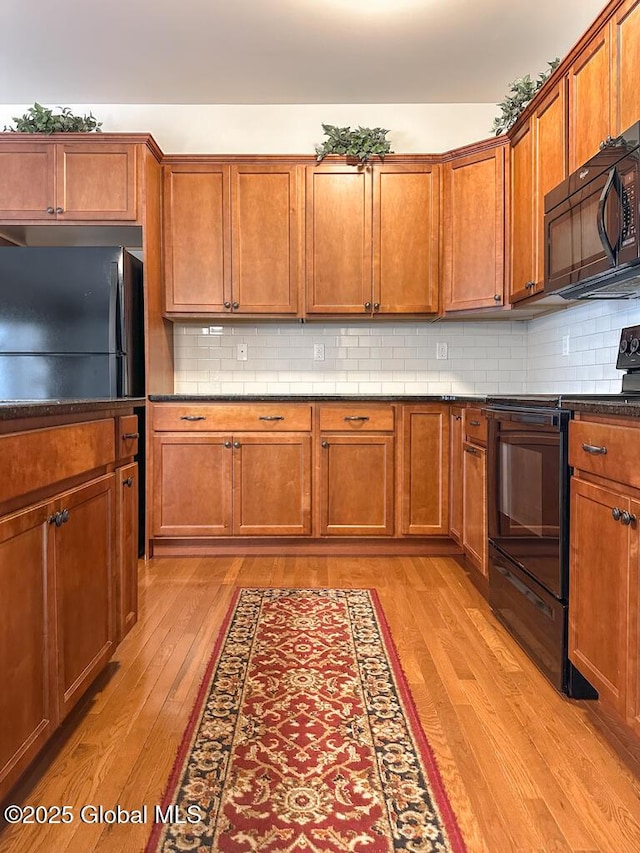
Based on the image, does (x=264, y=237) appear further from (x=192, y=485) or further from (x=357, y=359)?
(x=192, y=485)

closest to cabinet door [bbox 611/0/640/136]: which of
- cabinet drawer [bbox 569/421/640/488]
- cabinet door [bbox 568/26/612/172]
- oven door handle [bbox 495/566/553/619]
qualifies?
cabinet door [bbox 568/26/612/172]

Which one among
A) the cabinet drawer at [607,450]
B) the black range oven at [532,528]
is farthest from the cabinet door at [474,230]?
the cabinet drawer at [607,450]

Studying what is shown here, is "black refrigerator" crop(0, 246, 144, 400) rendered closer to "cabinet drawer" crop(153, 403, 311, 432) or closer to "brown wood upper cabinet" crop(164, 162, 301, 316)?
"cabinet drawer" crop(153, 403, 311, 432)

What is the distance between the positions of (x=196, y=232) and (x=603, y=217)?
2271mm

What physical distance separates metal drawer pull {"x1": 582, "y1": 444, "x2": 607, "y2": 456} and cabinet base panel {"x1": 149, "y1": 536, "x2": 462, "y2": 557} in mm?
1739

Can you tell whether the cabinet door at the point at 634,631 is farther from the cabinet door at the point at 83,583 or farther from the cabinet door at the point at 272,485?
the cabinet door at the point at 272,485

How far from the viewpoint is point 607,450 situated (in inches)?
57.9

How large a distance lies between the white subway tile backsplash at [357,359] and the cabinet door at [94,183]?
821 mm

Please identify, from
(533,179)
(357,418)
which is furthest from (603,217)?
(357,418)

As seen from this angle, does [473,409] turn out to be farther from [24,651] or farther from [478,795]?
[24,651]

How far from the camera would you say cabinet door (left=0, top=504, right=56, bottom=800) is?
1099 millimetres

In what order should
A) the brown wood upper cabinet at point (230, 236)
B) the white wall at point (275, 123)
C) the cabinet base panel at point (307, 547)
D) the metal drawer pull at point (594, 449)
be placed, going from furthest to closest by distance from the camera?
the white wall at point (275, 123)
the brown wood upper cabinet at point (230, 236)
the cabinet base panel at point (307, 547)
the metal drawer pull at point (594, 449)

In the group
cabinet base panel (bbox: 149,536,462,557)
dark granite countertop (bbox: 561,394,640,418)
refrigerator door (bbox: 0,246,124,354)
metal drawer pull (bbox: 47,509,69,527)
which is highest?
refrigerator door (bbox: 0,246,124,354)

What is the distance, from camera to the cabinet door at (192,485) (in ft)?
10.5
